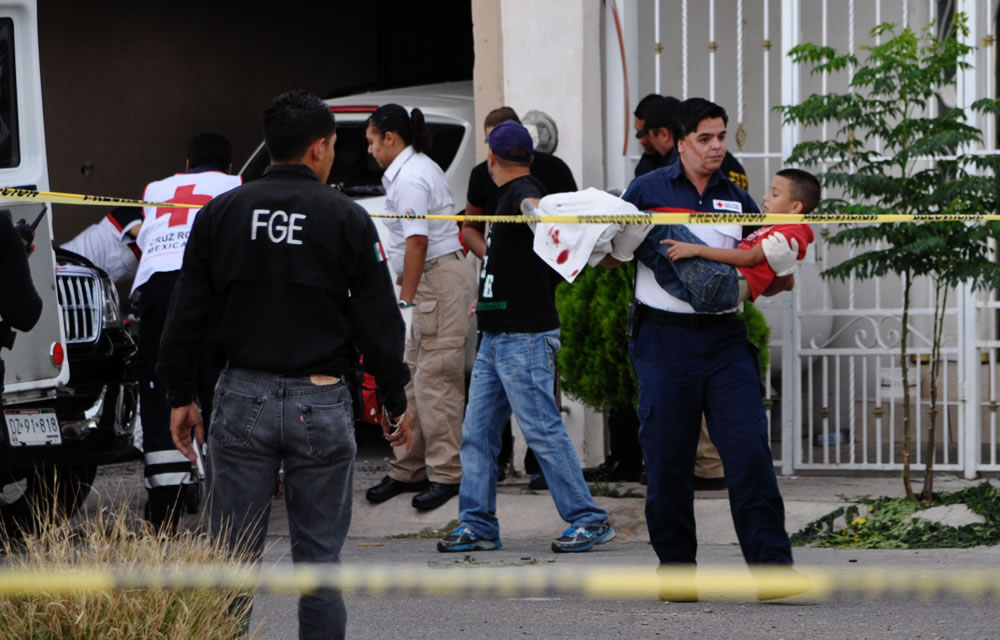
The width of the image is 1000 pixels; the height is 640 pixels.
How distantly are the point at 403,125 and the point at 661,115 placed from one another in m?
1.26

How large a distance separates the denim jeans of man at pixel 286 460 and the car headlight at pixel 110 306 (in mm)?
3353

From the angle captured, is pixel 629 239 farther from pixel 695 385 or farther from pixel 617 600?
pixel 617 600

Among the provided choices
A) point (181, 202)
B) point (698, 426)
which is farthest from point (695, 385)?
point (181, 202)

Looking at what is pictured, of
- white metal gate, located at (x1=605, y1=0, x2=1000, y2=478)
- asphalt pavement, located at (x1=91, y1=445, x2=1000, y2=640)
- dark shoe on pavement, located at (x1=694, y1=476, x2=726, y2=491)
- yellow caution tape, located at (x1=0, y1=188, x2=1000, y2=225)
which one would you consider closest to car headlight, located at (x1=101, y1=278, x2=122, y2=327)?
yellow caution tape, located at (x1=0, y1=188, x2=1000, y2=225)

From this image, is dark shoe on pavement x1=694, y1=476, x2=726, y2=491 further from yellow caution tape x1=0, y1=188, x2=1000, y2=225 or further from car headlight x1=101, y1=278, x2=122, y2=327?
car headlight x1=101, y1=278, x2=122, y2=327

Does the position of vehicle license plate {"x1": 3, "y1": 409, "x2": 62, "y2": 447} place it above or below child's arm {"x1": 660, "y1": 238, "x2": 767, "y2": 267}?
below

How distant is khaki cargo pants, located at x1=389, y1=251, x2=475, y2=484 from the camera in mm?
8078

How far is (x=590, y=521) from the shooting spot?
7.10 m

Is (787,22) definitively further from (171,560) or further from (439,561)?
(171,560)

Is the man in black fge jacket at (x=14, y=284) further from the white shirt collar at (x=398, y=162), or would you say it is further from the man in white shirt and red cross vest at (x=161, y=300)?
the white shirt collar at (x=398, y=162)

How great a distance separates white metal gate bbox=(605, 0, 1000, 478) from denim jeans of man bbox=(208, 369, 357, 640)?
4580mm

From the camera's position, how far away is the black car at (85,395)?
7320 mm

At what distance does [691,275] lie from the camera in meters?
5.66

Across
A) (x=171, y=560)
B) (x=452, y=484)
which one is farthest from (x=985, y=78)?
(x=171, y=560)
